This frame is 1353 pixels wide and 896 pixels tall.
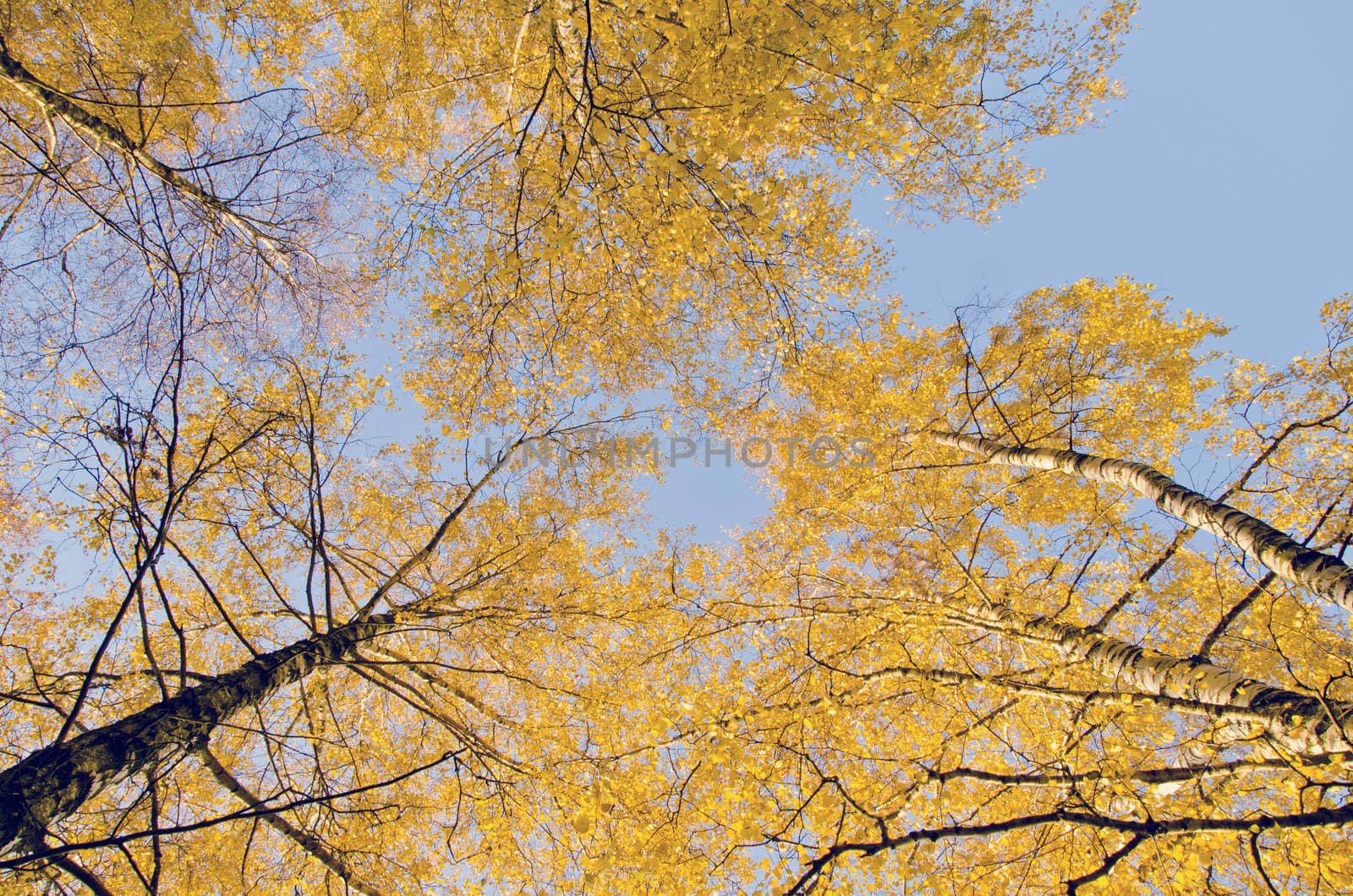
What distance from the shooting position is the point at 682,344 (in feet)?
19.7

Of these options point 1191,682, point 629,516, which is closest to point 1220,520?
point 1191,682

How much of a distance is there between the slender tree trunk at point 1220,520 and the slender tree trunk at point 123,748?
19.1 feet

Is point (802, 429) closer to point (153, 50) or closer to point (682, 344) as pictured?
point (682, 344)

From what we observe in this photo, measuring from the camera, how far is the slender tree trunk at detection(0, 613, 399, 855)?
243 centimetres

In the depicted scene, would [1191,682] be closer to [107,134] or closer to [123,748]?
[123,748]

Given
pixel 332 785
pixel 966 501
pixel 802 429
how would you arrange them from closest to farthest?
pixel 332 785 → pixel 966 501 → pixel 802 429

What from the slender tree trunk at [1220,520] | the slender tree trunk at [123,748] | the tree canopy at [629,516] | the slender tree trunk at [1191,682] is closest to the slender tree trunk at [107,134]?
the tree canopy at [629,516]

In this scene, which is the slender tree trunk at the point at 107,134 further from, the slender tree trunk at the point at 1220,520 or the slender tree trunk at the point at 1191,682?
the slender tree trunk at the point at 1220,520

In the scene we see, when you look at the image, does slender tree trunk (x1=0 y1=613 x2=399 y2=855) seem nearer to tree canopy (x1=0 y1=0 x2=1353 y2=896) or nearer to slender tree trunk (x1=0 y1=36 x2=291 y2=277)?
tree canopy (x1=0 y1=0 x2=1353 y2=896)

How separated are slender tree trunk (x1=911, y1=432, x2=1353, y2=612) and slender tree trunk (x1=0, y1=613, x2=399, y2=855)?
581 centimetres

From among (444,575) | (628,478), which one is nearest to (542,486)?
(628,478)

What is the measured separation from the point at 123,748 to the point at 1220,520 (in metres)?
6.71

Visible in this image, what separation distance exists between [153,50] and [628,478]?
246 inches

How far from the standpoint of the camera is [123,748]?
2779 mm
